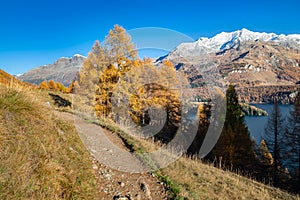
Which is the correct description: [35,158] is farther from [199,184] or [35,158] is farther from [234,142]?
[234,142]

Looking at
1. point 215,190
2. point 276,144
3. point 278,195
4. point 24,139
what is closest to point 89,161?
point 24,139

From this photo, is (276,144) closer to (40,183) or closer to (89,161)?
(89,161)

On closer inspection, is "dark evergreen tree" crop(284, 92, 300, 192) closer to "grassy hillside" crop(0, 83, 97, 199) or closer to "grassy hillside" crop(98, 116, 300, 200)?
"grassy hillside" crop(98, 116, 300, 200)

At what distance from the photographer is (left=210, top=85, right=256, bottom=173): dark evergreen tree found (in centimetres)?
2331

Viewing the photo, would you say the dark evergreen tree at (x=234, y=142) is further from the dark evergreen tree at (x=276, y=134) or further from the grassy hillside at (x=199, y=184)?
the grassy hillside at (x=199, y=184)

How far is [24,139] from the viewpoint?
4.30m

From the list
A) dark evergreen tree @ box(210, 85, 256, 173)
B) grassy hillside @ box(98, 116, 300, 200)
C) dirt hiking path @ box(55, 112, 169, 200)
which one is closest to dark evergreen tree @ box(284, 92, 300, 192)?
dark evergreen tree @ box(210, 85, 256, 173)

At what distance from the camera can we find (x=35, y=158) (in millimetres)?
4023

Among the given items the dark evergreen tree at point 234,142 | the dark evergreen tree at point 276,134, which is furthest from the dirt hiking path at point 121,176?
the dark evergreen tree at point 276,134

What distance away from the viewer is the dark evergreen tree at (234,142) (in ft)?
76.5

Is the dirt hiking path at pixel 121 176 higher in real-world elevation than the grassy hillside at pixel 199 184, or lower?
higher

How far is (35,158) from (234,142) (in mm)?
23301

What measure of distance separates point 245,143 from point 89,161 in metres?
22.4

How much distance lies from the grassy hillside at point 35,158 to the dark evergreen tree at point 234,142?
20786 mm
